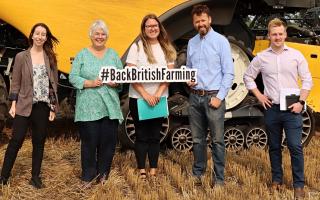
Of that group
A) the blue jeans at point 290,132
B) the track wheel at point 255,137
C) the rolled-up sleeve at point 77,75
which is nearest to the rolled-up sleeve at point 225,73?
the blue jeans at point 290,132

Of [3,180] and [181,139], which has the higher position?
[181,139]

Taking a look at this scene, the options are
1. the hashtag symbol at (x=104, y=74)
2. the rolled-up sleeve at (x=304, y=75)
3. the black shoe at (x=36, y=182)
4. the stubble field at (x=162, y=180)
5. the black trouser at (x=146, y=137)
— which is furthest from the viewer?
the black trouser at (x=146, y=137)

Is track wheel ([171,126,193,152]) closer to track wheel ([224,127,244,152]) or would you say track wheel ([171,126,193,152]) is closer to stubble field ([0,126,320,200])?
stubble field ([0,126,320,200])

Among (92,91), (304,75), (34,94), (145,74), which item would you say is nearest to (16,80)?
(34,94)

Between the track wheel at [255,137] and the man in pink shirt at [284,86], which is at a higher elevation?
the man in pink shirt at [284,86]

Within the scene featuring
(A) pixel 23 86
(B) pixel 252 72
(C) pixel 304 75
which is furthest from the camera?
(B) pixel 252 72

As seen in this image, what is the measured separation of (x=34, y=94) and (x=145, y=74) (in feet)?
2.95

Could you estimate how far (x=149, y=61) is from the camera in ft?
13.0

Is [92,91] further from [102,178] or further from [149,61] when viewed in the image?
[102,178]

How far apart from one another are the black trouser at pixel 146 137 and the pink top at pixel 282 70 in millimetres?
981

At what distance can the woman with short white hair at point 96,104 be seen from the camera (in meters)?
3.89

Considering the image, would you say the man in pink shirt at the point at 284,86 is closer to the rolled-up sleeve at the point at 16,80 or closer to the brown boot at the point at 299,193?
the brown boot at the point at 299,193

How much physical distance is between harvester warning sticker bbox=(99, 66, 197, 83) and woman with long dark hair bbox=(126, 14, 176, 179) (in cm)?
7

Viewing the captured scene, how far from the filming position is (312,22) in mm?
7617
